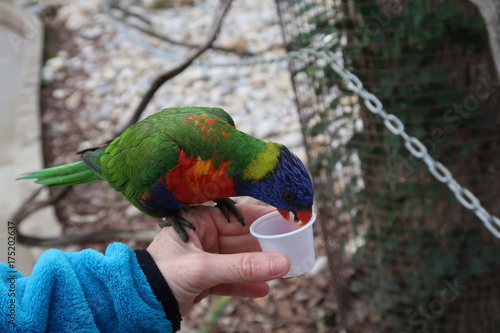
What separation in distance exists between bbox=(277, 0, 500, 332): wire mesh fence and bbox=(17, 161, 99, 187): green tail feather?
837mm

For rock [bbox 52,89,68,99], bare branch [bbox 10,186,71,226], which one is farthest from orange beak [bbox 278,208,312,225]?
rock [bbox 52,89,68,99]

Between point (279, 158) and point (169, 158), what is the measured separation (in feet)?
0.83

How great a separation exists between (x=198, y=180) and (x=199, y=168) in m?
0.03

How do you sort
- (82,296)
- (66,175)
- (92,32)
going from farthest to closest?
(92,32) < (66,175) < (82,296)

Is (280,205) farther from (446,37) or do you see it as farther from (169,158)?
(446,37)

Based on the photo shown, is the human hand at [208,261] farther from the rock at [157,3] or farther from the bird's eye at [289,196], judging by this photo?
the rock at [157,3]

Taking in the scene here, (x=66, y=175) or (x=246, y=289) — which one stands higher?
(x=66, y=175)

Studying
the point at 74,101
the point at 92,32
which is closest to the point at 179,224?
the point at 74,101

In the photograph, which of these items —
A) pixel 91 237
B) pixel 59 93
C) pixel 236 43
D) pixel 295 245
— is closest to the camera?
pixel 295 245

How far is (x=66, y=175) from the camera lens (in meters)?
1.50

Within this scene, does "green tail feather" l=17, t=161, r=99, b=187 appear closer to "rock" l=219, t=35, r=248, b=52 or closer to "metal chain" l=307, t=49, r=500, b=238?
"metal chain" l=307, t=49, r=500, b=238

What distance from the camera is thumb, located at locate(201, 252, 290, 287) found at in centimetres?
105

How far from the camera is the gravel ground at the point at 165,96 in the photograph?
2.45 metres

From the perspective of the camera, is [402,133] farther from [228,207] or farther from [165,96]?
[165,96]
